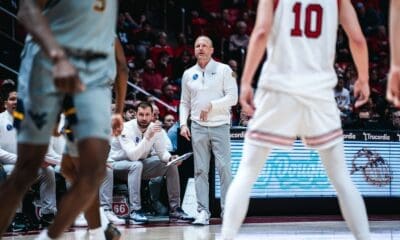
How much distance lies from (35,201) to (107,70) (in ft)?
17.4

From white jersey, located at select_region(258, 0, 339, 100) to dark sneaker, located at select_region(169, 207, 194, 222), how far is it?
5594 millimetres

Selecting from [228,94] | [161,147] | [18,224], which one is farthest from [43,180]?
[228,94]

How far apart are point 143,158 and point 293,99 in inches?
229

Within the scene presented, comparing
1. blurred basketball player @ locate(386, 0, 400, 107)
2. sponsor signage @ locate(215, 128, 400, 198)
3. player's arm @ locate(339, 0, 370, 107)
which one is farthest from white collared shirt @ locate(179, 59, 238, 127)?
blurred basketball player @ locate(386, 0, 400, 107)

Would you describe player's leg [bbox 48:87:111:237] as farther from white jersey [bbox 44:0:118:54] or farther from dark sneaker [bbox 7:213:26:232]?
dark sneaker [bbox 7:213:26:232]

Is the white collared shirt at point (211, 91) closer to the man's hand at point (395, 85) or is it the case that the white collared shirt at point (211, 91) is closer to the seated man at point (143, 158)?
the seated man at point (143, 158)

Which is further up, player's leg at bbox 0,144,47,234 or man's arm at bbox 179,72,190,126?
man's arm at bbox 179,72,190,126

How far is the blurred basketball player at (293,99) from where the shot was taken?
17.4 feet

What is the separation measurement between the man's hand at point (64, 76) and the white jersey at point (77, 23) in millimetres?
547

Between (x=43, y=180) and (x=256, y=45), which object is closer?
(x=256, y=45)

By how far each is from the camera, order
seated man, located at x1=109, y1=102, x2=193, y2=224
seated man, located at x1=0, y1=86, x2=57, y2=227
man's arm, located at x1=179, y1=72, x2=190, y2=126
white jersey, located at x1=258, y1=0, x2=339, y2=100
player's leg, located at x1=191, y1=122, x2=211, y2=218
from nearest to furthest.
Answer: white jersey, located at x1=258, y1=0, x2=339, y2=100
seated man, located at x1=0, y1=86, x2=57, y2=227
player's leg, located at x1=191, y1=122, x2=211, y2=218
man's arm, located at x1=179, y1=72, x2=190, y2=126
seated man, located at x1=109, y1=102, x2=193, y2=224

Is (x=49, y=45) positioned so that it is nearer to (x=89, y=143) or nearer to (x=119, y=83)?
(x=89, y=143)

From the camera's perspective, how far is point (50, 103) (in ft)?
15.2

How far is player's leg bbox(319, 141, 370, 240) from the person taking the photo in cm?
524
